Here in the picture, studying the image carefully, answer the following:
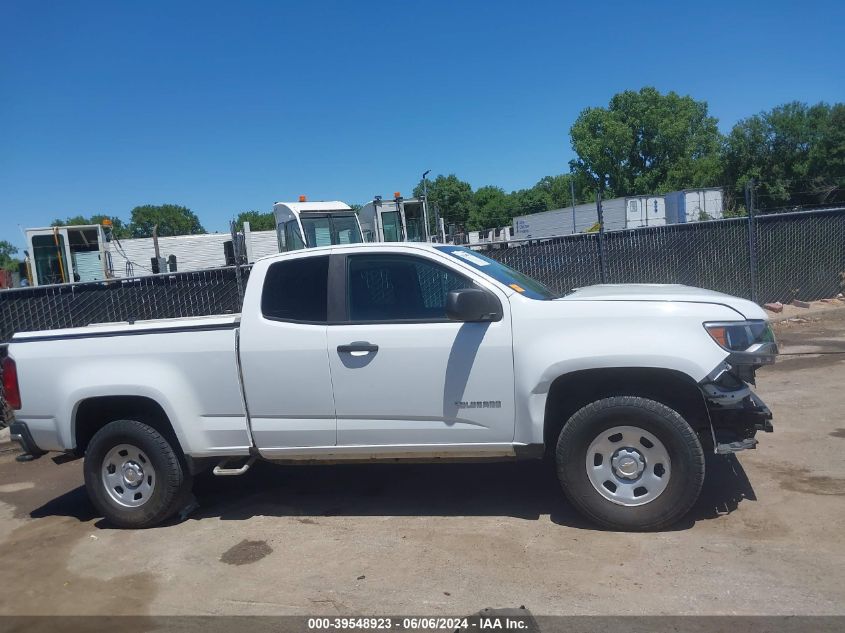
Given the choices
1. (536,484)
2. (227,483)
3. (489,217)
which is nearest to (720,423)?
(536,484)

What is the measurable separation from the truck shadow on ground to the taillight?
3.78 feet

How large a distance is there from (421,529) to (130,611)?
75.9 inches

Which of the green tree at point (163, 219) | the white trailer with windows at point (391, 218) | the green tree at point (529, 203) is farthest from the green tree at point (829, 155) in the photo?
the green tree at point (163, 219)

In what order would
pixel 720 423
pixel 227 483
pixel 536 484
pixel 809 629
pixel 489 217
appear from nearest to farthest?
pixel 809 629 < pixel 720 423 < pixel 536 484 < pixel 227 483 < pixel 489 217

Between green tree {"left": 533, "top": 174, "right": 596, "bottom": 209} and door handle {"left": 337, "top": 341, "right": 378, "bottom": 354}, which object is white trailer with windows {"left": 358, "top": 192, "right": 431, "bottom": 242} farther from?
green tree {"left": 533, "top": 174, "right": 596, "bottom": 209}

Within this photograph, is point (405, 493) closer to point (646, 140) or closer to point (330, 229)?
point (330, 229)

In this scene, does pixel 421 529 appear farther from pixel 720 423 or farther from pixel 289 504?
pixel 720 423

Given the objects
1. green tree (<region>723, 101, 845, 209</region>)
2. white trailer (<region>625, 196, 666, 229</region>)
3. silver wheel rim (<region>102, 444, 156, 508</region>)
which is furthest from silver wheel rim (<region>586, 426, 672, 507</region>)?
green tree (<region>723, 101, 845, 209</region>)

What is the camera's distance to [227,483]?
6457 mm

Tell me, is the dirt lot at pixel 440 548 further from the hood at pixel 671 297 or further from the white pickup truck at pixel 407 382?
the hood at pixel 671 297

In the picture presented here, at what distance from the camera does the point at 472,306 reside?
4.60 m

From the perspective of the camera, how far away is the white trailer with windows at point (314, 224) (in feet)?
47.3

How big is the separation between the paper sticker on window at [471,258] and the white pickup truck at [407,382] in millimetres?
21

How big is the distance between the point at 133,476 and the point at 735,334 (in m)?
4.49
